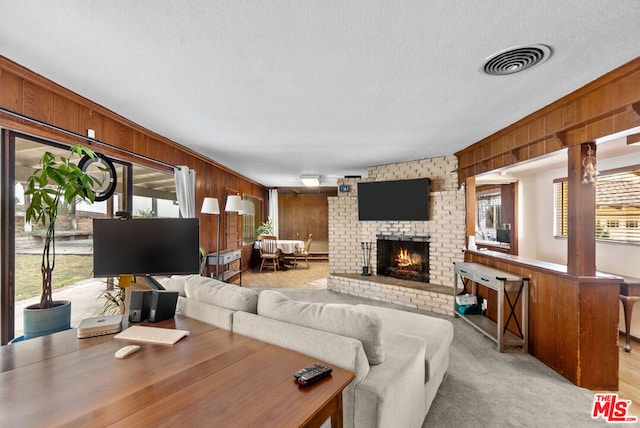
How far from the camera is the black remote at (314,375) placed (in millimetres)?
995

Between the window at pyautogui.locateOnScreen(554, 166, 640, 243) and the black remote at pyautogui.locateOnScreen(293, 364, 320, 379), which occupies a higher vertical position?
the window at pyautogui.locateOnScreen(554, 166, 640, 243)

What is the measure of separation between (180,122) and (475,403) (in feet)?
11.8

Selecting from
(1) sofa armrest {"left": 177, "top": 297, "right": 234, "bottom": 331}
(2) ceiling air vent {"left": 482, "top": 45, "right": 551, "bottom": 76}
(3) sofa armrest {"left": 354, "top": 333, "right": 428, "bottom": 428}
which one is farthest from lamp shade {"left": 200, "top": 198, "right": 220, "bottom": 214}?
(2) ceiling air vent {"left": 482, "top": 45, "right": 551, "bottom": 76}

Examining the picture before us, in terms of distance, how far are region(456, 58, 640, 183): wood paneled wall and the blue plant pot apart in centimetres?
385

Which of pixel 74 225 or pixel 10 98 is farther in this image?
pixel 74 225

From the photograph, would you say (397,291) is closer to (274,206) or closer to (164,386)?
(164,386)

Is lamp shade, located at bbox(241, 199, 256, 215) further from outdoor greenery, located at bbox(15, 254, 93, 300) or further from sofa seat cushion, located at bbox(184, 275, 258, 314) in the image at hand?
sofa seat cushion, located at bbox(184, 275, 258, 314)

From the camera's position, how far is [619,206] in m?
3.27

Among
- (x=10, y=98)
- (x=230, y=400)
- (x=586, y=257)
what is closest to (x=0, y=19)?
(x=10, y=98)

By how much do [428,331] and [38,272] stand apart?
3169 millimetres

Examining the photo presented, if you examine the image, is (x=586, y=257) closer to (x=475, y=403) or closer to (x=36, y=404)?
(x=475, y=403)

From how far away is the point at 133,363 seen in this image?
1.15 metres

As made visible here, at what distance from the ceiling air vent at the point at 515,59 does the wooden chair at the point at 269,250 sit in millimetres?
5987

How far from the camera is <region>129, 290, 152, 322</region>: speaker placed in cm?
166
